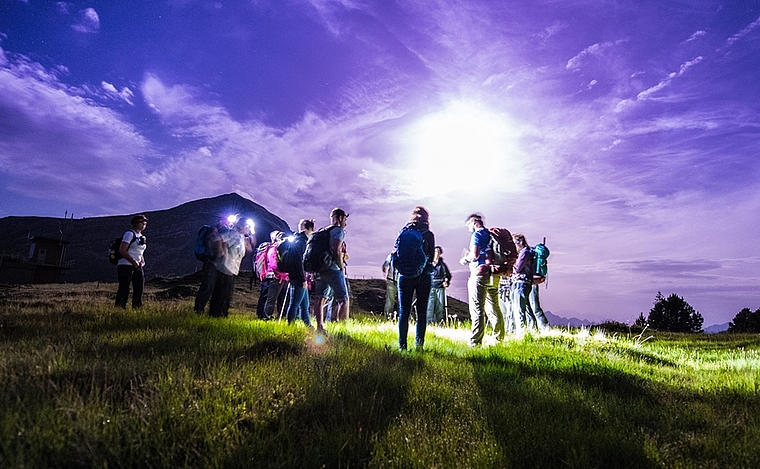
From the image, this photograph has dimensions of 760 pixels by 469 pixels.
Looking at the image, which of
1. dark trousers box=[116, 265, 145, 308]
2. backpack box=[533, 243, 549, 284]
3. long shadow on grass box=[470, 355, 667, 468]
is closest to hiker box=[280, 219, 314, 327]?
dark trousers box=[116, 265, 145, 308]

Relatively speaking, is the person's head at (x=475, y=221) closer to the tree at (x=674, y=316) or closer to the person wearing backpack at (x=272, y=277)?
the person wearing backpack at (x=272, y=277)

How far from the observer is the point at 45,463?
7.80 feet

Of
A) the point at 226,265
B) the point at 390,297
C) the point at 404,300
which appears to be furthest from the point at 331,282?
the point at 390,297

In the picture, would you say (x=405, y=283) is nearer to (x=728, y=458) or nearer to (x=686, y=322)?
(x=728, y=458)

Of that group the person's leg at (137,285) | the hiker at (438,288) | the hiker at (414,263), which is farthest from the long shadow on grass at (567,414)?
the person's leg at (137,285)

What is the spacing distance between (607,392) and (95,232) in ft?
520

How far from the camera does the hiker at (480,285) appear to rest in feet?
27.7

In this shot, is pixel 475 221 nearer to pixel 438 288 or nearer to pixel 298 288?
pixel 298 288

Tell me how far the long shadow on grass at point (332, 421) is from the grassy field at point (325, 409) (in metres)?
0.01

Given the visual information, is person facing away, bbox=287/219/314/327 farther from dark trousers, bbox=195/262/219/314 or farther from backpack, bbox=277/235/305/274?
dark trousers, bbox=195/262/219/314

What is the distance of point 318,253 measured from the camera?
26.6 feet

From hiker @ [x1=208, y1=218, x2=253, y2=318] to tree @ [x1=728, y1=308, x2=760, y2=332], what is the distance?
139 ft

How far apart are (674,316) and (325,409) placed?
167 feet

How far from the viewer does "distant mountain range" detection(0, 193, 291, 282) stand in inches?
4343
